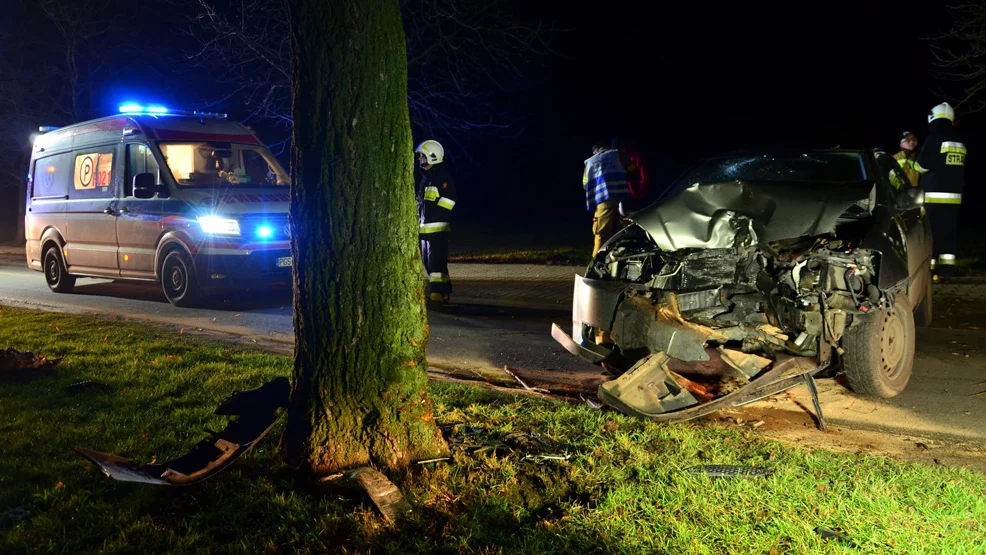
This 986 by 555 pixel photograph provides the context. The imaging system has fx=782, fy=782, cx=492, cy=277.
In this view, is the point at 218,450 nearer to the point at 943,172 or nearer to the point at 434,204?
the point at 434,204

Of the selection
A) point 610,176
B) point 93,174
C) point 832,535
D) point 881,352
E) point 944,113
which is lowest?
point 832,535

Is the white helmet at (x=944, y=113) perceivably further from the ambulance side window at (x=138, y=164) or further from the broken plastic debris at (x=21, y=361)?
the broken plastic debris at (x=21, y=361)

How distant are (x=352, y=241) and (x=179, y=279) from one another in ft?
22.7

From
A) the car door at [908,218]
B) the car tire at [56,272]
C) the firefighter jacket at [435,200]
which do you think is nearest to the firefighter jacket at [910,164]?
the car door at [908,218]

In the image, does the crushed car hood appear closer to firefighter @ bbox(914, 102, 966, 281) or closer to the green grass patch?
firefighter @ bbox(914, 102, 966, 281)

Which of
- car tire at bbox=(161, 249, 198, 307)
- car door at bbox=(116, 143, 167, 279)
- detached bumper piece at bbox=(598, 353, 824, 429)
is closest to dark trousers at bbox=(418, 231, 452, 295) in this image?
car tire at bbox=(161, 249, 198, 307)

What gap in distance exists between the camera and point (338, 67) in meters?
3.50

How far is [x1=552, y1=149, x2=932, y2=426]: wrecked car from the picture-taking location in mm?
4707

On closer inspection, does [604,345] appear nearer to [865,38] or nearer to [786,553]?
[786,553]

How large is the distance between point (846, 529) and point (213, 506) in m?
2.61

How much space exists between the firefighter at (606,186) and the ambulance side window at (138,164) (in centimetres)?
558

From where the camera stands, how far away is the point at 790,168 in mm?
6316

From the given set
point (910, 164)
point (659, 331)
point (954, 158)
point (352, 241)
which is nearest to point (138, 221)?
point (352, 241)

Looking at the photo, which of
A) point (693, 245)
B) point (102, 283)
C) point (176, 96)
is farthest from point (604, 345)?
point (176, 96)
